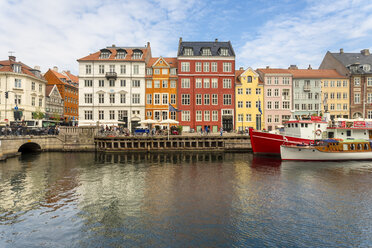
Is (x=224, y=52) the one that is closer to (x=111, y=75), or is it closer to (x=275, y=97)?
(x=275, y=97)

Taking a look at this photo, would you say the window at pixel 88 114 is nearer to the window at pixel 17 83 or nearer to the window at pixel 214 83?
the window at pixel 17 83

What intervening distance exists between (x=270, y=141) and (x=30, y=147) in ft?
130

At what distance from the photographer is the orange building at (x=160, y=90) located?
48.9 m

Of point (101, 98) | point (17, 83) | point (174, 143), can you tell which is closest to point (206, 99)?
point (174, 143)

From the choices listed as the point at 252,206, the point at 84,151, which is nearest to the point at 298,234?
the point at 252,206

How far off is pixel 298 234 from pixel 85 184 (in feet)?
52.9

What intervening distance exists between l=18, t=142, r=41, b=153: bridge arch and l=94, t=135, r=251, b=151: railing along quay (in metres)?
9.54

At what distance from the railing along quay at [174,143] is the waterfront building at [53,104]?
30854 millimetres

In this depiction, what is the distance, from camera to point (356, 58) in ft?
184

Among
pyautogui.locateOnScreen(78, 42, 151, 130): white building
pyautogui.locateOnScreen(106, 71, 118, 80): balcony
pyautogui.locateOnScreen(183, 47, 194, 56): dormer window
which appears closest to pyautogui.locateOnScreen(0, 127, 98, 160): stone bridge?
pyautogui.locateOnScreen(78, 42, 151, 130): white building

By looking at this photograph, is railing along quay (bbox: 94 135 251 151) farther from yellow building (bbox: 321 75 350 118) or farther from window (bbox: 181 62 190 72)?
yellow building (bbox: 321 75 350 118)

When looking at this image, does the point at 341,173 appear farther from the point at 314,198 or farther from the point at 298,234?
the point at 298,234

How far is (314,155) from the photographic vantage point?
28.2 m

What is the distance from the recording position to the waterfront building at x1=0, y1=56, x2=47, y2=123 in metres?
48.0
